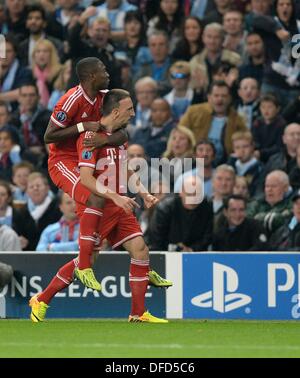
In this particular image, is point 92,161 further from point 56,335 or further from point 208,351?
point 208,351

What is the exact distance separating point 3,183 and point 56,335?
222 inches

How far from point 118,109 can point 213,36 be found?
516 cm

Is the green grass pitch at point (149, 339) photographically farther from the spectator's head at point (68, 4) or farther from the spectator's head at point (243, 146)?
the spectator's head at point (68, 4)

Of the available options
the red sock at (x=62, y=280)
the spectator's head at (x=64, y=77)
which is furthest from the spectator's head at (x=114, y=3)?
the red sock at (x=62, y=280)

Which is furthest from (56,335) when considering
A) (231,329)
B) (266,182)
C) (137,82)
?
(137,82)

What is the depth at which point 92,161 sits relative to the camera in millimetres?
10797

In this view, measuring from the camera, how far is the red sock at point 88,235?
10859mm

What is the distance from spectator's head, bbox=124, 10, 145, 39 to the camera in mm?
16719

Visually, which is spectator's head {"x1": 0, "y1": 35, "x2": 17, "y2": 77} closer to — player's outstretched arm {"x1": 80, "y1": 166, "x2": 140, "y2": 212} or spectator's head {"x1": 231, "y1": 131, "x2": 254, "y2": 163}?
spectator's head {"x1": 231, "y1": 131, "x2": 254, "y2": 163}

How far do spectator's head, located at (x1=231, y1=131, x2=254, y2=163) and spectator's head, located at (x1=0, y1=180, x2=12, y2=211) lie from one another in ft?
9.25

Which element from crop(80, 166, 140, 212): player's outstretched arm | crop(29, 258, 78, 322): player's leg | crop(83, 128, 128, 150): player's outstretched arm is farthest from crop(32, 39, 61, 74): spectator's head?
crop(80, 166, 140, 212): player's outstretched arm

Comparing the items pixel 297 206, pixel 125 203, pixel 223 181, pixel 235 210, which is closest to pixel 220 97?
pixel 223 181

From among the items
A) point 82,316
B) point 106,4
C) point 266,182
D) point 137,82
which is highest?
point 106,4

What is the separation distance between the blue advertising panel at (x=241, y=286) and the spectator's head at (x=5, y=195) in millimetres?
3437
